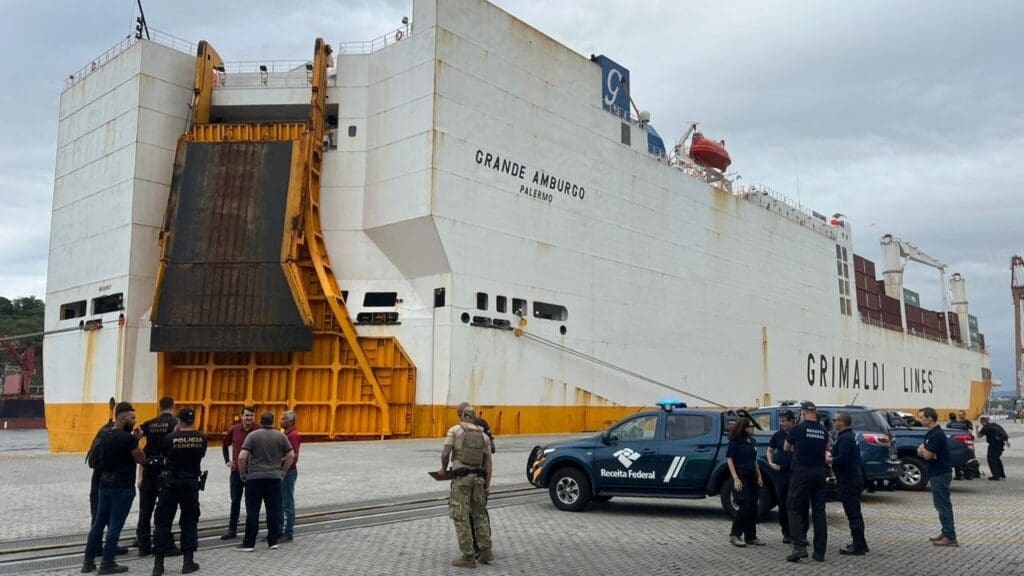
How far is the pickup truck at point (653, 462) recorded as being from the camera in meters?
10.8

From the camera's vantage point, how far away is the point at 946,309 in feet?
229

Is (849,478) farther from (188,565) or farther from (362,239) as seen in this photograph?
(362,239)

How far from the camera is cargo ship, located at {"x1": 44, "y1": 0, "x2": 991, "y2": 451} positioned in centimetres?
2511

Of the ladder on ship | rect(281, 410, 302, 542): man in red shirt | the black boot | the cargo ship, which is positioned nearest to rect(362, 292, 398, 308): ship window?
the cargo ship

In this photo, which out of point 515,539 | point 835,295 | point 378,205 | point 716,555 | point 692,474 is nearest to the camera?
point 716,555

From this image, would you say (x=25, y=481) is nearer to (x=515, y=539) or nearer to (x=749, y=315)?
(x=515, y=539)

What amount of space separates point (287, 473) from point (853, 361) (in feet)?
161

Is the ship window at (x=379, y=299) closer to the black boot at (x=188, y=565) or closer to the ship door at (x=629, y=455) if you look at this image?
the ship door at (x=629, y=455)

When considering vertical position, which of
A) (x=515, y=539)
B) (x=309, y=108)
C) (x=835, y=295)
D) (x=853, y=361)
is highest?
(x=309, y=108)

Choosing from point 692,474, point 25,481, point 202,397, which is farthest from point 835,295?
point 25,481

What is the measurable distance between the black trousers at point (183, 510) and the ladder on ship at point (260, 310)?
16.6 metres

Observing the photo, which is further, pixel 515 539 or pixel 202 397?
pixel 202 397

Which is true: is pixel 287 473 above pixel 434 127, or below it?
below

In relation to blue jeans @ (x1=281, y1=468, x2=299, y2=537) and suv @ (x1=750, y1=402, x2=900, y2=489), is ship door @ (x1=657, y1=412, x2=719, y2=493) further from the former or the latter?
blue jeans @ (x1=281, y1=468, x2=299, y2=537)
